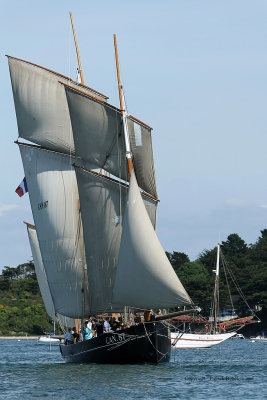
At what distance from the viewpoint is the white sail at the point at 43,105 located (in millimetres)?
70562

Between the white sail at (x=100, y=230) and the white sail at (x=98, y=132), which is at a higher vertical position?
the white sail at (x=98, y=132)

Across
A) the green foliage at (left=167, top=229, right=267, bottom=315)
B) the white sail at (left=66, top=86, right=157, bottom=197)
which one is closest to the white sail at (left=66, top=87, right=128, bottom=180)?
the white sail at (left=66, top=86, right=157, bottom=197)

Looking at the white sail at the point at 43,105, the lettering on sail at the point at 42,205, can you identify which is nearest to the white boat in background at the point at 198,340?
the lettering on sail at the point at 42,205

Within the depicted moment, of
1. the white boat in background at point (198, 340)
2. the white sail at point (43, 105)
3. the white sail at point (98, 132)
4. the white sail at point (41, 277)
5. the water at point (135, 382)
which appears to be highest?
the white sail at point (43, 105)

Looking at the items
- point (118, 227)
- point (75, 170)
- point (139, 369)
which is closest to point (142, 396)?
point (139, 369)

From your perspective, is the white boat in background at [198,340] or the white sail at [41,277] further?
the white boat in background at [198,340]

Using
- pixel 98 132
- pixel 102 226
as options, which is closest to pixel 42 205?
pixel 102 226

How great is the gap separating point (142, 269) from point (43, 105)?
21000mm

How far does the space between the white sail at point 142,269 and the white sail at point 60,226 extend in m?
11.3

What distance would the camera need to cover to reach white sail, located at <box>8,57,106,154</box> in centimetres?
7056

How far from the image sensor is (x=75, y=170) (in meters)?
65.4

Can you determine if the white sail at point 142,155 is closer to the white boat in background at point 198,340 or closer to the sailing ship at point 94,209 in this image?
the sailing ship at point 94,209

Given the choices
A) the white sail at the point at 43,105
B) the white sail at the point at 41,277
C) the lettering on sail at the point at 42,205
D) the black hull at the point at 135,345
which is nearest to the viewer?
the black hull at the point at 135,345

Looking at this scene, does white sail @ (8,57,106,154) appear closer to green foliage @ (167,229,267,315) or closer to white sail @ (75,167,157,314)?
white sail @ (75,167,157,314)
